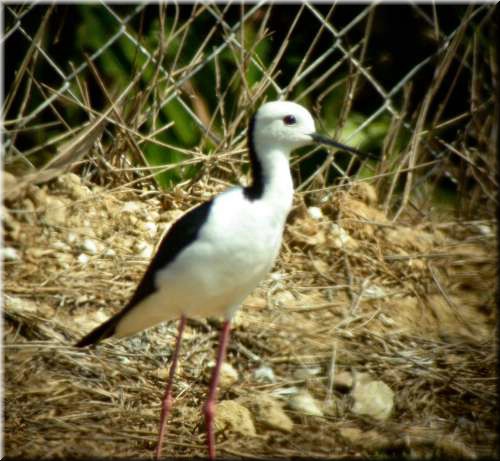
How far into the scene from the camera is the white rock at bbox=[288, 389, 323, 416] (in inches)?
111

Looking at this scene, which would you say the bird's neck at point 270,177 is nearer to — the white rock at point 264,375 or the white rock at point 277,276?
the white rock at point 264,375

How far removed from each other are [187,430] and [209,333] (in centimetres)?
42

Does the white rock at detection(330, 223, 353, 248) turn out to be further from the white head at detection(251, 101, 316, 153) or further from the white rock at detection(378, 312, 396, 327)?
the white head at detection(251, 101, 316, 153)

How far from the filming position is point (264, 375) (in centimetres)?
297

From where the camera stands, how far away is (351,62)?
362 cm

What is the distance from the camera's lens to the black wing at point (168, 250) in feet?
8.36

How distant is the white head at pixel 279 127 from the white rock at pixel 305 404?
66 cm

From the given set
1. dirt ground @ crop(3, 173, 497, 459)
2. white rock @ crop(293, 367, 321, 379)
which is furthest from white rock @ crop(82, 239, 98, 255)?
white rock @ crop(293, 367, 321, 379)

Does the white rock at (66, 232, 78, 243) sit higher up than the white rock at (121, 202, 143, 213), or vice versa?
the white rock at (121, 202, 143, 213)

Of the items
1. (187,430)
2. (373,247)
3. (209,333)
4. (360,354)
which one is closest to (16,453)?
(187,430)

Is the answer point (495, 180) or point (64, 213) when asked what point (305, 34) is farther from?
point (64, 213)

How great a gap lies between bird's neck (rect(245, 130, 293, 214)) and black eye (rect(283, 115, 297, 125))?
70mm

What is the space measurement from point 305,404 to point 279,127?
0.73 meters

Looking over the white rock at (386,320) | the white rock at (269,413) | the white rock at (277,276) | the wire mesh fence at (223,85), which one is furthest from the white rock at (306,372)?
the wire mesh fence at (223,85)
